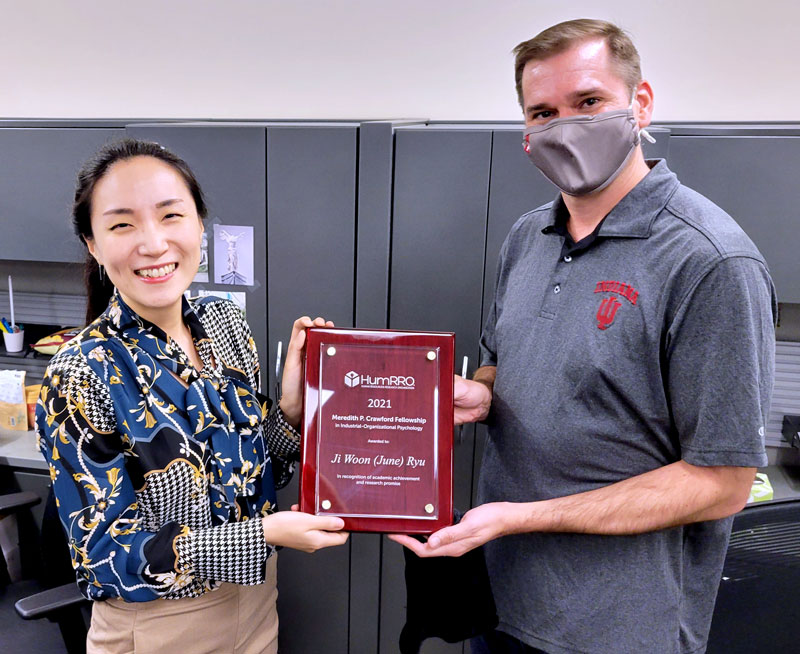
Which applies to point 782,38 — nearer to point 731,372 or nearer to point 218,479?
point 731,372

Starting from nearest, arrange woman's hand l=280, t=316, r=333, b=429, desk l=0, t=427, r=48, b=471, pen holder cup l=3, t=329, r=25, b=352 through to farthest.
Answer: woman's hand l=280, t=316, r=333, b=429 → desk l=0, t=427, r=48, b=471 → pen holder cup l=3, t=329, r=25, b=352

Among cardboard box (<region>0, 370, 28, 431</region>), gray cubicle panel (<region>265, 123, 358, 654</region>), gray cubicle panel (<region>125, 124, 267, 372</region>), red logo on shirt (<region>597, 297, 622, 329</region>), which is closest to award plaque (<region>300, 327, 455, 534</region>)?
red logo on shirt (<region>597, 297, 622, 329</region>)

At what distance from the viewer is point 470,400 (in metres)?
1.23

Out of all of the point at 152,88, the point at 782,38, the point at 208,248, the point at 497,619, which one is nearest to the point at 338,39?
the point at 152,88

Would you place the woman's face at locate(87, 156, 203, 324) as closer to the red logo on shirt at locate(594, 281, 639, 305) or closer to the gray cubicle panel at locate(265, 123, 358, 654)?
the gray cubicle panel at locate(265, 123, 358, 654)

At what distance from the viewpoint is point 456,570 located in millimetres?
1180

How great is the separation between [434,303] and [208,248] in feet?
2.24

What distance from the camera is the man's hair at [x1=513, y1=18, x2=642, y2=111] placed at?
1.04 metres

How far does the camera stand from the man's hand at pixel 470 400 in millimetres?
1224

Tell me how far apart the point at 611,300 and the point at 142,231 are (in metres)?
0.81

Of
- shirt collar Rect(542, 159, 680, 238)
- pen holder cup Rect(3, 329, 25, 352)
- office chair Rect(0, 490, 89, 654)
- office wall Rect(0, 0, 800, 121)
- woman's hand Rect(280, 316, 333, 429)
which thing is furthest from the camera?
pen holder cup Rect(3, 329, 25, 352)

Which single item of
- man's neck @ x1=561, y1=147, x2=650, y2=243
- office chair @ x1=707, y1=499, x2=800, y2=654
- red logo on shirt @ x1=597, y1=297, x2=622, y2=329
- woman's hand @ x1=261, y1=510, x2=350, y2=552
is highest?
man's neck @ x1=561, y1=147, x2=650, y2=243

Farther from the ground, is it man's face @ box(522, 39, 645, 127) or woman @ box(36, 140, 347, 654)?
man's face @ box(522, 39, 645, 127)

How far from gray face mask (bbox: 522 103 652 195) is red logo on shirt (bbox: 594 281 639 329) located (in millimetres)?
179
